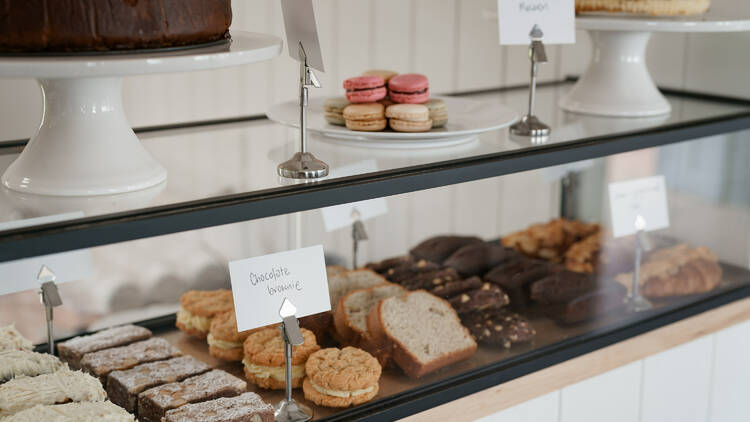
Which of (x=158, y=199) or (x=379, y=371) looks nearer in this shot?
(x=158, y=199)

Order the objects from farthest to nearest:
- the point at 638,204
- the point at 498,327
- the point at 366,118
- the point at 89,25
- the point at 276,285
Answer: the point at 638,204 → the point at 498,327 → the point at 366,118 → the point at 276,285 → the point at 89,25

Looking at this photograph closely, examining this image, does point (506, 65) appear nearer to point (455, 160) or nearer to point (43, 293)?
point (455, 160)

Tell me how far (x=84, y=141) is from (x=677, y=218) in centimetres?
Answer: 130

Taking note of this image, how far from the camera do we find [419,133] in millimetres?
1243

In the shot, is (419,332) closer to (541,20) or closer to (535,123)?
(535,123)

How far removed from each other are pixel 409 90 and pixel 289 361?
17.7 inches

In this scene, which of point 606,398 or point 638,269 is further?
point 638,269

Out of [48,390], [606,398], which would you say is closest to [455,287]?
[606,398]

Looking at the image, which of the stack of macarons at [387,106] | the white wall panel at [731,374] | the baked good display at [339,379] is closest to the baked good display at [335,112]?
the stack of macarons at [387,106]

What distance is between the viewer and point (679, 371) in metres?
1.65

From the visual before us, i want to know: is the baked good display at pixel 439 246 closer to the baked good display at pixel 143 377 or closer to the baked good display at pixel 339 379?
the baked good display at pixel 339 379

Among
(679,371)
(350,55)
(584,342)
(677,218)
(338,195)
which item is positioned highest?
(350,55)

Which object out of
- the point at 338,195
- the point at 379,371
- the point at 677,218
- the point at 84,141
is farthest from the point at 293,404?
the point at 677,218

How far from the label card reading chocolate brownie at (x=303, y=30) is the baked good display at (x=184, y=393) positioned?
1.53 feet
